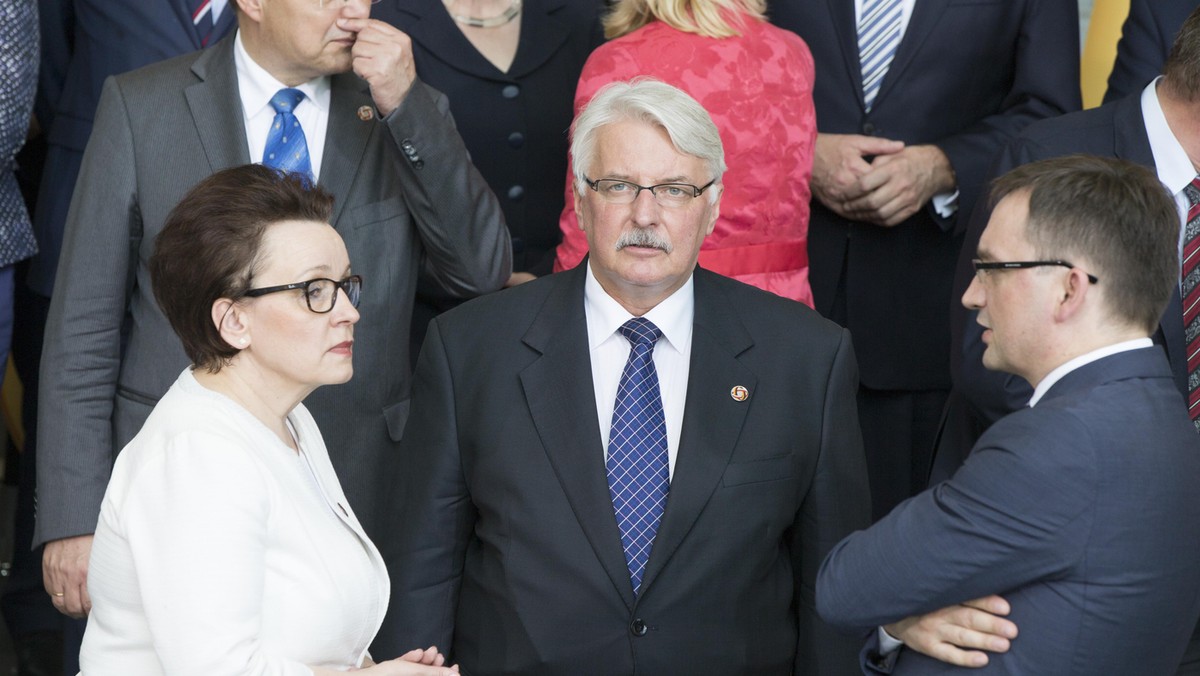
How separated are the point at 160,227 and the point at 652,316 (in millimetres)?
1010

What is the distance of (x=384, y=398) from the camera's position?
316cm

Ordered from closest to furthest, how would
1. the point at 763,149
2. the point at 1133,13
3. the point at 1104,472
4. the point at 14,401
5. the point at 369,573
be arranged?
the point at 1104,472
the point at 369,573
the point at 763,149
the point at 1133,13
the point at 14,401

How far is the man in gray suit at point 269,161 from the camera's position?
296 cm

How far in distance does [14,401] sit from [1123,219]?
3761mm

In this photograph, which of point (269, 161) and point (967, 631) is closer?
point (967, 631)

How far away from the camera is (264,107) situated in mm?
3078

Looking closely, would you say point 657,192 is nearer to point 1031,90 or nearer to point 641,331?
point 641,331

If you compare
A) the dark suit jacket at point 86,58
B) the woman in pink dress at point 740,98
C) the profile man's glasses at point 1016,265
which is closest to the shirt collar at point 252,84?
the dark suit jacket at point 86,58

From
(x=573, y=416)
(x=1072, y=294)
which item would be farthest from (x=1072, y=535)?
(x=573, y=416)

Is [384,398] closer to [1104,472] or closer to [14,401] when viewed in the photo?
[1104,472]

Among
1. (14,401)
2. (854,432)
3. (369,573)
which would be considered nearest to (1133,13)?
(854,432)

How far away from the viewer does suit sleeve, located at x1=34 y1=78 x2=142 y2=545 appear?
295cm

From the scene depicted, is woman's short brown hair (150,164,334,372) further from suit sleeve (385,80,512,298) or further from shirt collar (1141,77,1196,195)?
shirt collar (1141,77,1196,195)

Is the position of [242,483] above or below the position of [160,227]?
below
